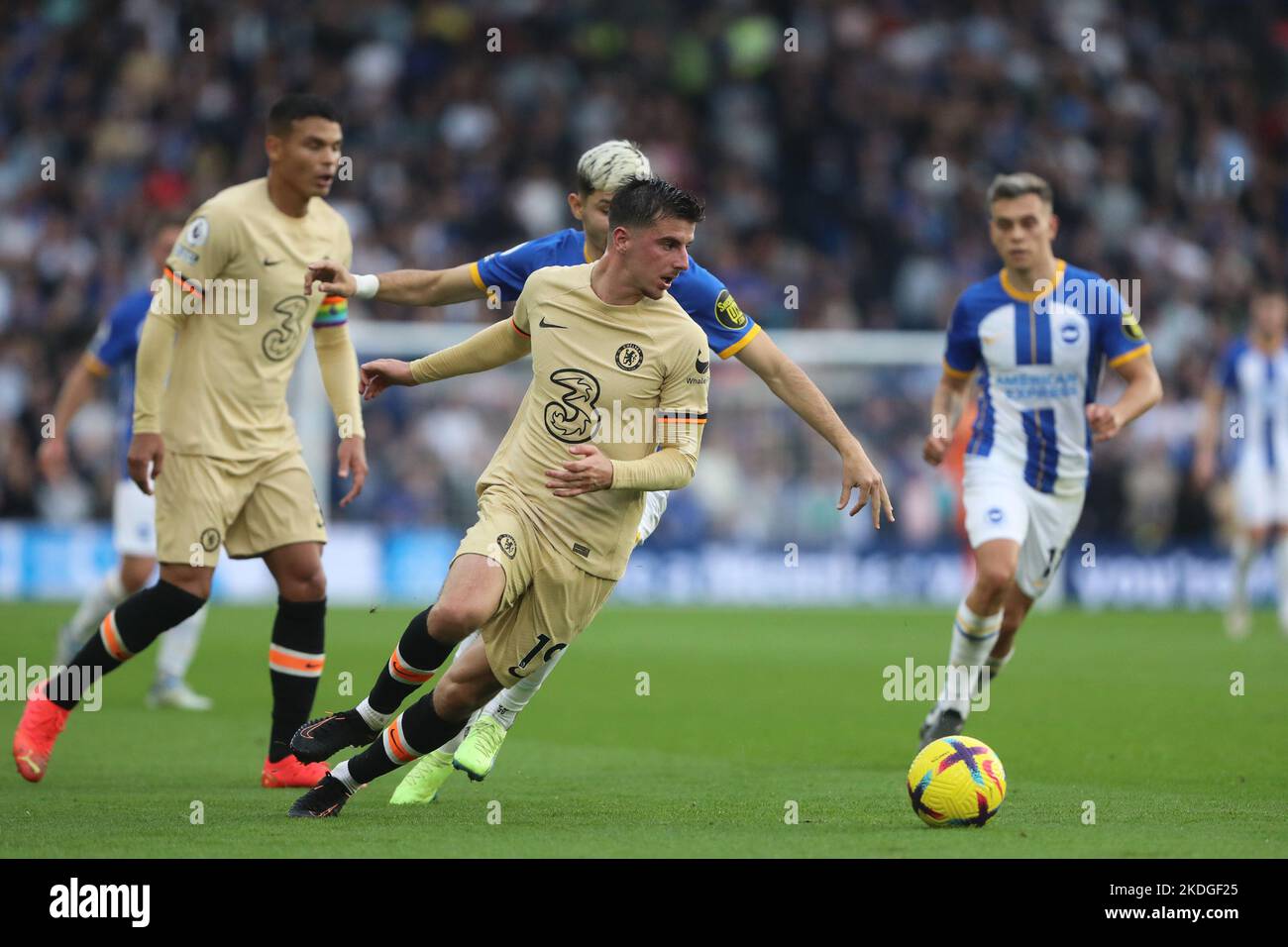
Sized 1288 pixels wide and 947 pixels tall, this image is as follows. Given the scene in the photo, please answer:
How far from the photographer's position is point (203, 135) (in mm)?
23359

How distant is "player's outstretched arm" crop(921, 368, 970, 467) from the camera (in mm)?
8922

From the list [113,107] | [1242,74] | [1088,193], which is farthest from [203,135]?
[1242,74]

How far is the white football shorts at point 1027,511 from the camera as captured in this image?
879cm

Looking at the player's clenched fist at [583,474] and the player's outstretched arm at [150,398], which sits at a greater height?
the player's outstretched arm at [150,398]

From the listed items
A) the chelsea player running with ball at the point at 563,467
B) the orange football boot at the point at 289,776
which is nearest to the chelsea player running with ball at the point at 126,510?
the orange football boot at the point at 289,776

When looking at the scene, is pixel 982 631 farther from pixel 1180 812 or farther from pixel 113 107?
pixel 113 107

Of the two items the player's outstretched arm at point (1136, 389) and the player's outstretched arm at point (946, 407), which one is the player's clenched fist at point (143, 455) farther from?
the player's outstretched arm at point (1136, 389)

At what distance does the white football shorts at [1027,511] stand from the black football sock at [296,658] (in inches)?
124

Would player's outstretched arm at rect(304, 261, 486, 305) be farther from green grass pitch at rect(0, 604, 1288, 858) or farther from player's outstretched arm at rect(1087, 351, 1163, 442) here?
player's outstretched arm at rect(1087, 351, 1163, 442)

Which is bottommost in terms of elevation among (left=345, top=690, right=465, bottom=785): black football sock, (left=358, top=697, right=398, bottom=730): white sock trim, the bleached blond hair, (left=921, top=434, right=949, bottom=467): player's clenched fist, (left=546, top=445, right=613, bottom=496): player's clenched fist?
(left=345, top=690, right=465, bottom=785): black football sock

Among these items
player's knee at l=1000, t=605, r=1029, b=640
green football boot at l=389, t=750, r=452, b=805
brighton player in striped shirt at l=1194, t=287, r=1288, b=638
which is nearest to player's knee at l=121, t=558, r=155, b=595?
green football boot at l=389, t=750, r=452, b=805

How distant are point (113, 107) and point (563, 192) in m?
5.89

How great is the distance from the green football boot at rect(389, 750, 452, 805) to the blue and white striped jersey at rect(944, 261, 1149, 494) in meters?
3.42

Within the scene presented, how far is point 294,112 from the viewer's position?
759 centimetres
